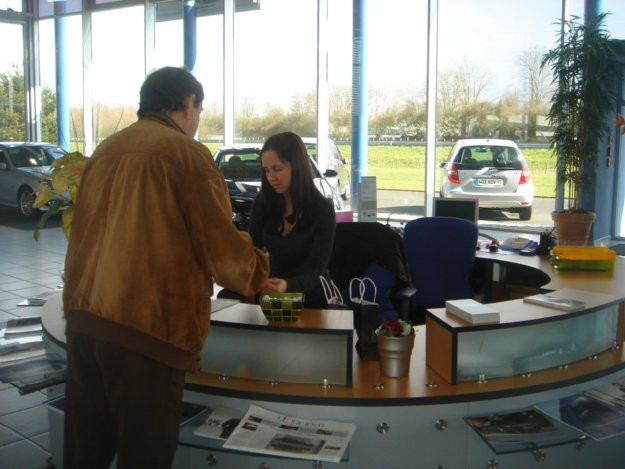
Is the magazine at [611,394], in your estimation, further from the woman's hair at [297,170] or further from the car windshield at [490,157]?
the car windshield at [490,157]

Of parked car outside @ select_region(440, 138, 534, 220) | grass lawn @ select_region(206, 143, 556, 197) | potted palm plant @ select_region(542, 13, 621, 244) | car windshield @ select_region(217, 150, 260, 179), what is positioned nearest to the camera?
potted palm plant @ select_region(542, 13, 621, 244)

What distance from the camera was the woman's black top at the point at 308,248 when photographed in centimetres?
304

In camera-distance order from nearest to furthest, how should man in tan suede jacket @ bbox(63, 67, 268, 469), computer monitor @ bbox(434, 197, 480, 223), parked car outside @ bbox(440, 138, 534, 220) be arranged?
man in tan suede jacket @ bbox(63, 67, 268, 469)
computer monitor @ bbox(434, 197, 480, 223)
parked car outside @ bbox(440, 138, 534, 220)

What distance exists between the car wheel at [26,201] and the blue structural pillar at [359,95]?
5429 mm

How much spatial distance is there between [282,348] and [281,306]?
0.15 meters

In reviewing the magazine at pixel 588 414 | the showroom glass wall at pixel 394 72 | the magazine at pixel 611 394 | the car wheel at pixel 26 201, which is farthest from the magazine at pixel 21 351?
the car wheel at pixel 26 201

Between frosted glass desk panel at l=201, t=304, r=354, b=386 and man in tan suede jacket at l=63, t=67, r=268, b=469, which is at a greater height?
man in tan suede jacket at l=63, t=67, r=268, b=469

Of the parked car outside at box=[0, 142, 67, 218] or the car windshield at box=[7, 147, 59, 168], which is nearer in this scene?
the parked car outside at box=[0, 142, 67, 218]

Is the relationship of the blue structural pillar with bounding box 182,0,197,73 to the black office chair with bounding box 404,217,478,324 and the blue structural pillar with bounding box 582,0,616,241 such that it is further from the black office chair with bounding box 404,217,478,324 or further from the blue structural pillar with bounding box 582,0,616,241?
the black office chair with bounding box 404,217,478,324

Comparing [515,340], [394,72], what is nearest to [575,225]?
[394,72]

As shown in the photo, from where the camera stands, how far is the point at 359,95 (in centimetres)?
1067

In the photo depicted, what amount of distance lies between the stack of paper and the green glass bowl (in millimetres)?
A: 547

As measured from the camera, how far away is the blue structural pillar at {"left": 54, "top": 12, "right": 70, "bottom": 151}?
50.4ft

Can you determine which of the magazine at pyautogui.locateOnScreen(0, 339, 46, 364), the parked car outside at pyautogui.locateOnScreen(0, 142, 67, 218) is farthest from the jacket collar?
the parked car outside at pyautogui.locateOnScreen(0, 142, 67, 218)
